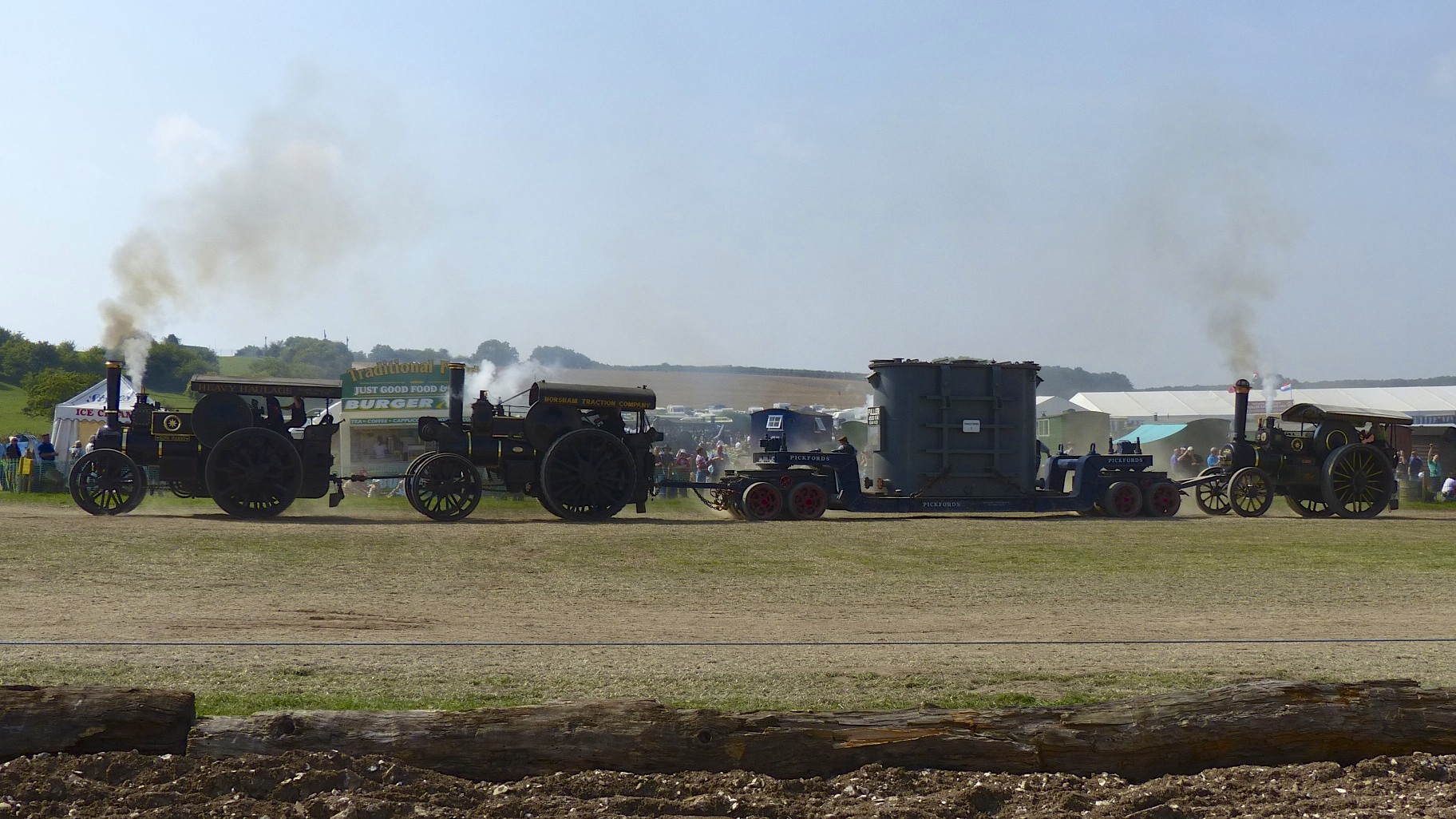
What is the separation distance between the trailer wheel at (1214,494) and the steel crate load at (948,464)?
146 cm

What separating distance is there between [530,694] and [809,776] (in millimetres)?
2073

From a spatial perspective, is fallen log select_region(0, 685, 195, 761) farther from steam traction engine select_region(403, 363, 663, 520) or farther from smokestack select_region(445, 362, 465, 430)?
smokestack select_region(445, 362, 465, 430)

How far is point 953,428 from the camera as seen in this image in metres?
21.6

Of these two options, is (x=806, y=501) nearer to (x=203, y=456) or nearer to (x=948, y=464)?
(x=948, y=464)

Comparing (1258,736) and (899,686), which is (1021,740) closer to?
(1258,736)

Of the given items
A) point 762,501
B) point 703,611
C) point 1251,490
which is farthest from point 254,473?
point 1251,490

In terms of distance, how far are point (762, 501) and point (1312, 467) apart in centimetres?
996

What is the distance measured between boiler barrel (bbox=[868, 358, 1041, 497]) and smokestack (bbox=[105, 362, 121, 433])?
11.9 m

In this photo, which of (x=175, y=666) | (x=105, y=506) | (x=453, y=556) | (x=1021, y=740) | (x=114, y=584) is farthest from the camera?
(x=105, y=506)

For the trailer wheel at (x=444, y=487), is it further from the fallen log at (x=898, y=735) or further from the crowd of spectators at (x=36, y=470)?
the fallen log at (x=898, y=735)

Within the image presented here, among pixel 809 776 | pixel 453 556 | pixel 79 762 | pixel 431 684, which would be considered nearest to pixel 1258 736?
pixel 809 776

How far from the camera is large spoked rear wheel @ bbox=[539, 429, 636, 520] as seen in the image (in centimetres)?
2030

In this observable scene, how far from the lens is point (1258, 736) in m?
5.58

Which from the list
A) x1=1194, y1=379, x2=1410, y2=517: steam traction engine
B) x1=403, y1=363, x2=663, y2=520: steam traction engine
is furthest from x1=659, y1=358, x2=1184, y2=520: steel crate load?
x1=1194, y1=379, x2=1410, y2=517: steam traction engine
